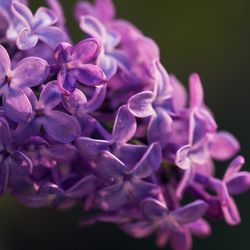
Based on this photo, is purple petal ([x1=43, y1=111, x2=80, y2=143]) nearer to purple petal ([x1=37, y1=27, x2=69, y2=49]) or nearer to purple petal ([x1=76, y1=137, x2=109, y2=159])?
purple petal ([x1=76, y1=137, x2=109, y2=159])

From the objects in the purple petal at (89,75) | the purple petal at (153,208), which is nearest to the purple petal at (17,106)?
the purple petal at (89,75)

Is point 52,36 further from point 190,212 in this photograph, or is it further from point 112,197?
point 190,212

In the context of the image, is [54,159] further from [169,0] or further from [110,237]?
[169,0]

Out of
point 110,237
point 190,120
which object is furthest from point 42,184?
point 110,237

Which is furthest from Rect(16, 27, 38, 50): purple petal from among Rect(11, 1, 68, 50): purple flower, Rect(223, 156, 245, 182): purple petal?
Rect(223, 156, 245, 182): purple petal

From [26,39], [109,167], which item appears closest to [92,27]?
[26,39]

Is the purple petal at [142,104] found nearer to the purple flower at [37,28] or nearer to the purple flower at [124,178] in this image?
the purple flower at [124,178]

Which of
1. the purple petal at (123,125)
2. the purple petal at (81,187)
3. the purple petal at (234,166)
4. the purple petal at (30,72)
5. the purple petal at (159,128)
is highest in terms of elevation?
the purple petal at (30,72)
